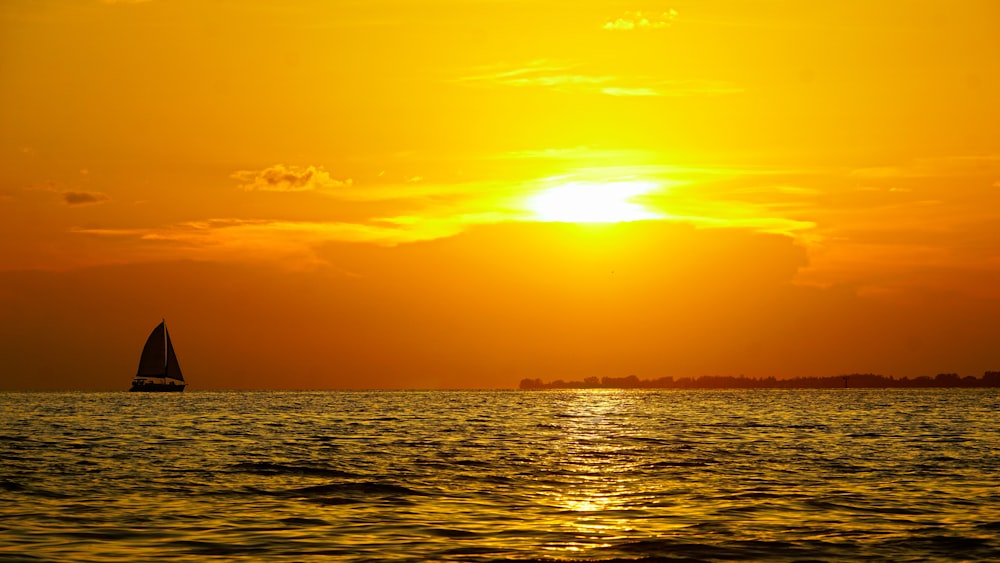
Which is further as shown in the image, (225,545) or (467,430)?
(467,430)

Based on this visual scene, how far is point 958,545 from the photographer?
2759cm

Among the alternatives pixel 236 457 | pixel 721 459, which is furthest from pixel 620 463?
pixel 236 457

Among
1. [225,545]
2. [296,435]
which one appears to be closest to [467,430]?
[296,435]

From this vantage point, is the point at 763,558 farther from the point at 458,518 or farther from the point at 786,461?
the point at 786,461

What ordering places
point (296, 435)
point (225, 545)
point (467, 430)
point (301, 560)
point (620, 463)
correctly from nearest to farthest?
point (301, 560) < point (225, 545) < point (620, 463) < point (296, 435) < point (467, 430)

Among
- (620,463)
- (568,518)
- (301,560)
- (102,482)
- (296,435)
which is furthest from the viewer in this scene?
(296,435)

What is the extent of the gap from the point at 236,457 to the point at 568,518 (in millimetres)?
27823

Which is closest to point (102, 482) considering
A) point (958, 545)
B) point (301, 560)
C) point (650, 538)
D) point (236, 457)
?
point (236, 457)

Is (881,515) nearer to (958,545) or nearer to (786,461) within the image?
(958,545)

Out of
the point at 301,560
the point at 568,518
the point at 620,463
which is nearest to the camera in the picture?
the point at 301,560

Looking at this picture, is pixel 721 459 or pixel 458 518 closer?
pixel 458 518

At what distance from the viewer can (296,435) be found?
78.9 m

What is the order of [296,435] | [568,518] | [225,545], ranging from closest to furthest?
[225,545]
[568,518]
[296,435]

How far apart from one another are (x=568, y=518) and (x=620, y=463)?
20429 mm
